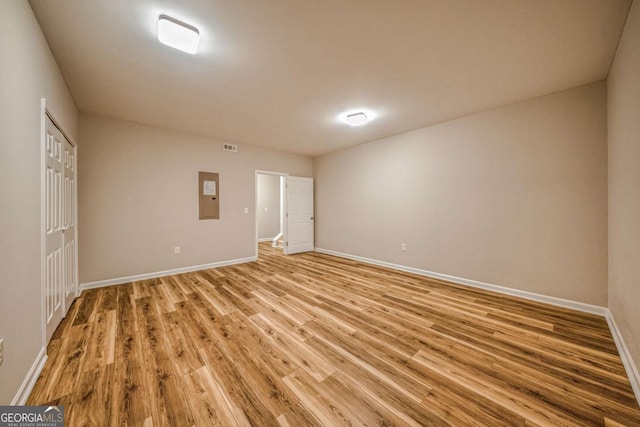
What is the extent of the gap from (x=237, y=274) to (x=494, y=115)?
5034 mm

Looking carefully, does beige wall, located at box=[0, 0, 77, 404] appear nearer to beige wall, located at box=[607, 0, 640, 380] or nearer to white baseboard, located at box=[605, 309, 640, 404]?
white baseboard, located at box=[605, 309, 640, 404]

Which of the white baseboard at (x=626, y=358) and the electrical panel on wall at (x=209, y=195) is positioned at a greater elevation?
the electrical panel on wall at (x=209, y=195)

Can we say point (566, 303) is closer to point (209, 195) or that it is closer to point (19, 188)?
point (19, 188)

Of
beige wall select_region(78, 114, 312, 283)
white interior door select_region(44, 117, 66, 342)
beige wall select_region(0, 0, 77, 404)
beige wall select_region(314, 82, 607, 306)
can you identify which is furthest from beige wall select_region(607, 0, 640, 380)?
beige wall select_region(78, 114, 312, 283)

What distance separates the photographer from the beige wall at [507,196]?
2.76m

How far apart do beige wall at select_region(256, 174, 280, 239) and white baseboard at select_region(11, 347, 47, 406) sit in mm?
6732

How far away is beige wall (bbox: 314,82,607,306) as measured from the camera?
2.76m

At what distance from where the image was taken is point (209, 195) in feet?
15.8

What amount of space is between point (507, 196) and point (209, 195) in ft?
17.3

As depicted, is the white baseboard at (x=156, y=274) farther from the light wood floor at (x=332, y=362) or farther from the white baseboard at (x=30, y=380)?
the white baseboard at (x=30, y=380)

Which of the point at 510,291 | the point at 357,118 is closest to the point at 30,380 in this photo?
the point at 357,118

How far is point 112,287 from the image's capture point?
3.64 m

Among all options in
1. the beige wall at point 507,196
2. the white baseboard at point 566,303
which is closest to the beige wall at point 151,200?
the beige wall at point 507,196

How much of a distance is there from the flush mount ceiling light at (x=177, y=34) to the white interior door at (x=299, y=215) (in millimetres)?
4146
